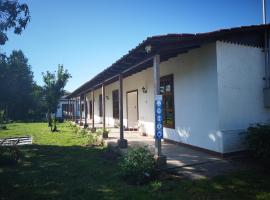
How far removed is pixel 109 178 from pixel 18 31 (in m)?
5.70

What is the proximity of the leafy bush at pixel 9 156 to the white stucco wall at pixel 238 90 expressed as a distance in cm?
631

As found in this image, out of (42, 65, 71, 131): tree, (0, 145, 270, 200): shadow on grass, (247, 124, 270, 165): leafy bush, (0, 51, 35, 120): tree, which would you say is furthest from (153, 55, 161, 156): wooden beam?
(0, 51, 35, 120): tree

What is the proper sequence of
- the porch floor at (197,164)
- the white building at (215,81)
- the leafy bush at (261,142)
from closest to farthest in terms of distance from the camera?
the porch floor at (197,164) < the leafy bush at (261,142) < the white building at (215,81)

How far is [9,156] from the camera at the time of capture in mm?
7520

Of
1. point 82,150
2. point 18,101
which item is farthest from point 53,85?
point 18,101

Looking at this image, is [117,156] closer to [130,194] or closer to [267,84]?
[130,194]

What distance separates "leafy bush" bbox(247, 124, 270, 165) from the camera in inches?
224

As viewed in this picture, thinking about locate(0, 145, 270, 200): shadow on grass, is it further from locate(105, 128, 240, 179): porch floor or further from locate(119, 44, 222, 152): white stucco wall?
locate(119, 44, 222, 152): white stucco wall

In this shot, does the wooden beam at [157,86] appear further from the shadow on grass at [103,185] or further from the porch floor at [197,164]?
the shadow on grass at [103,185]

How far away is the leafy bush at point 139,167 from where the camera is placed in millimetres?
5184

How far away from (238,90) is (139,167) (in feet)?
12.5

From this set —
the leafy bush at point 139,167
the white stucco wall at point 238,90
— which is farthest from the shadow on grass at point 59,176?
the white stucco wall at point 238,90

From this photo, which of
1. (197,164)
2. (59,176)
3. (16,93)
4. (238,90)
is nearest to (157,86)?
(197,164)

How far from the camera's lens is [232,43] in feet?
23.0
